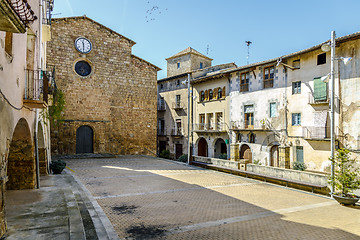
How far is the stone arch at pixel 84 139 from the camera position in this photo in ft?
80.1

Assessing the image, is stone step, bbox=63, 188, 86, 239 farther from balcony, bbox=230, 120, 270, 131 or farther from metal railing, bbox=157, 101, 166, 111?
metal railing, bbox=157, 101, 166, 111

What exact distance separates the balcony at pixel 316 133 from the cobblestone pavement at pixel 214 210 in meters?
6.84

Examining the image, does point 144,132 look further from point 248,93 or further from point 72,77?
point 248,93

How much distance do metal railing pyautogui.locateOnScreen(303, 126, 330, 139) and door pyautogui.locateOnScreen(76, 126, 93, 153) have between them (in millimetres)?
18727

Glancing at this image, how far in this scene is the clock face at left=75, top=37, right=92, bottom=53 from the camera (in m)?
24.5

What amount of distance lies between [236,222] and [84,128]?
19.9 m

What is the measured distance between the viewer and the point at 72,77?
24203mm

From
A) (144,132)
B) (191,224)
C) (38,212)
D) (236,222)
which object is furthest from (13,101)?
(144,132)

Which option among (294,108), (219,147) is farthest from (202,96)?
(294,108)

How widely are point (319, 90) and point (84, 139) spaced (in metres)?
20.4

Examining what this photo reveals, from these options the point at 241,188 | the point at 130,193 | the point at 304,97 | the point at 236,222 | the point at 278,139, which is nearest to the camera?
the point at 236,222

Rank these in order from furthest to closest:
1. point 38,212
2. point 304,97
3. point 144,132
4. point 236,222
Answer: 1. point 144,132
2. point 304,97
3. point 236,222
4. point 38,212

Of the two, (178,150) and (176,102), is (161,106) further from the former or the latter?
(178,150)

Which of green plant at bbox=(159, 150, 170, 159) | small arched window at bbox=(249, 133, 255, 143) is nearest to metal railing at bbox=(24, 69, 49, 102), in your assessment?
small arched window at bbox=(249, 133, 255, 143)
